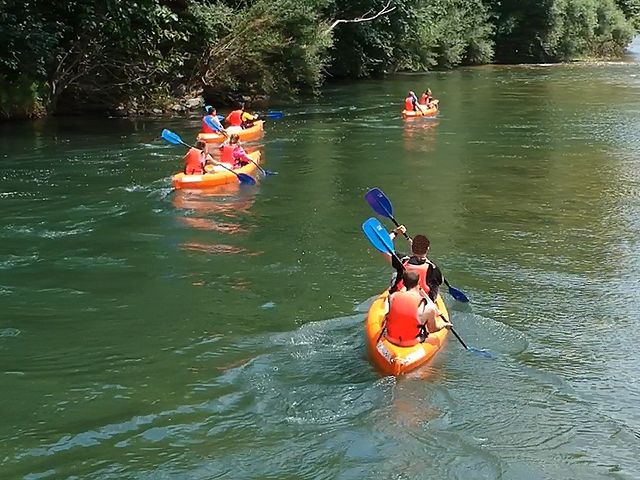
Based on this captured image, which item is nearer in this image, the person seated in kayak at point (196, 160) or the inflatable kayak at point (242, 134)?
the person seated in kayak at point (196, 160)

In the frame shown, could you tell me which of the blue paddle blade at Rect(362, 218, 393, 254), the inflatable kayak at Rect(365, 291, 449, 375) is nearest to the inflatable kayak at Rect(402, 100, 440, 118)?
the blue paddle blade at Rect(362, 218, 393, 254)

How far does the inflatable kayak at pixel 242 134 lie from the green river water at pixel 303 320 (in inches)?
42.0

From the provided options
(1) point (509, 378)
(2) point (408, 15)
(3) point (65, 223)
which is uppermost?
(2) point (408, 15)

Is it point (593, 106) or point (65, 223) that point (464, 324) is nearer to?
point (65, 223)

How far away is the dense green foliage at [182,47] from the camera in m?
16.6

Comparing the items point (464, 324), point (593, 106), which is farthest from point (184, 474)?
point (593, 106)

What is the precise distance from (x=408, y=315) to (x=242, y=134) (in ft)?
36.5

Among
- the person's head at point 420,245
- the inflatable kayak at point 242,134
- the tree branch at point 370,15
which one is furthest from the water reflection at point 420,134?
the person's head at point 420,245

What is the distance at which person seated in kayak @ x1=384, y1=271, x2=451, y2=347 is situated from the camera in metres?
6.12

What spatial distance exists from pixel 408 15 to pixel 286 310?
75.6ft

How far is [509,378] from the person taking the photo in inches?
246

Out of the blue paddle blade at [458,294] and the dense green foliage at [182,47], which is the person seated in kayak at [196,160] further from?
the blue paddle blade at [458,294]

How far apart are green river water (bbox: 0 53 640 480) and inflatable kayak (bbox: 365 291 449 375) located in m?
0.10

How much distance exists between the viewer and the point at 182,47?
20.0m
